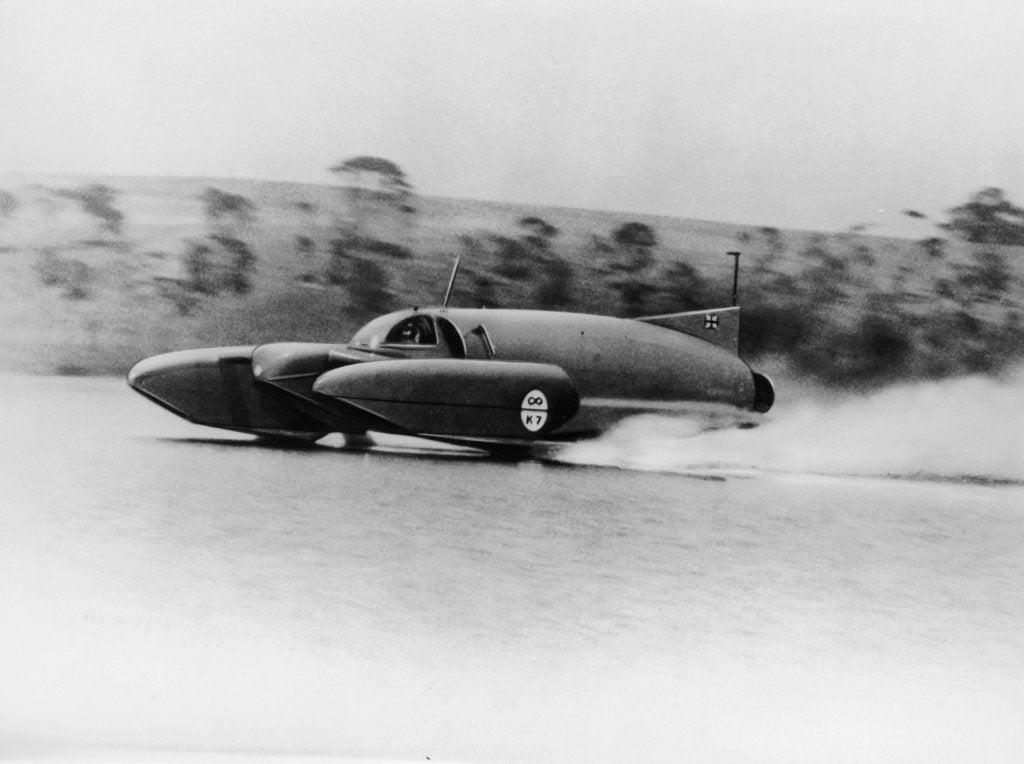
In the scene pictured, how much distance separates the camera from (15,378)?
2795 mm

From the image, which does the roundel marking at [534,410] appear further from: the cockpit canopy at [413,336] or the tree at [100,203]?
the tree at [100,203]

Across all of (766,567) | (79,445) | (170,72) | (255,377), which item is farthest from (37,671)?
(766,567)

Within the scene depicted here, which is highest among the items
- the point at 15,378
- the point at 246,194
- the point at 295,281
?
the point at 246,194

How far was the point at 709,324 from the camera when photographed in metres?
2.88

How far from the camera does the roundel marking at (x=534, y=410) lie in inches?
112

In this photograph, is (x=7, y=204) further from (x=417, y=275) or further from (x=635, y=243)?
(x=635, y=243)

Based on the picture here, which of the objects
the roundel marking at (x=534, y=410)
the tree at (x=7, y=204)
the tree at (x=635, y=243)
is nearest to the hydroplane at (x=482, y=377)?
the roundel marking at (x=534, y=410)

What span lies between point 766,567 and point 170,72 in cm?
210

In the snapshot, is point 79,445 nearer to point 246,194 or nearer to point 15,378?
point 15,378

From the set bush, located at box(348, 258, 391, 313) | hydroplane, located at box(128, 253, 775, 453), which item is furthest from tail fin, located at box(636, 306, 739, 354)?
bush, located at box(348, 258, 391, 313)

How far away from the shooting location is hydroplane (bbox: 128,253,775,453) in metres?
2.85

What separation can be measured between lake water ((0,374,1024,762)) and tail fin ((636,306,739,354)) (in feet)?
0.82

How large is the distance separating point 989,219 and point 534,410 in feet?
4.54

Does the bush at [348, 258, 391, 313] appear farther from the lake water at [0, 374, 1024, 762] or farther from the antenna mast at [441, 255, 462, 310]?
the lake water at [0, 374, 1024, 762]
